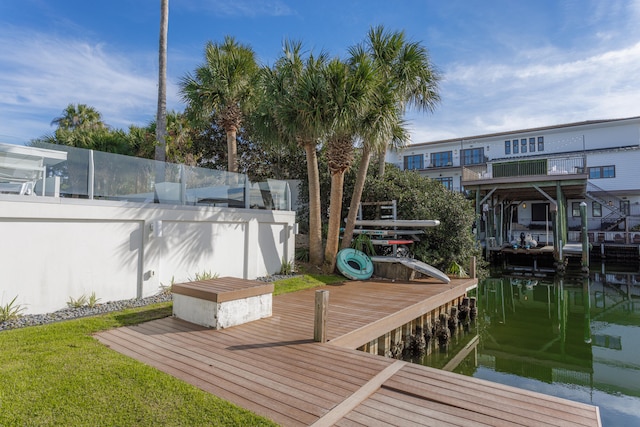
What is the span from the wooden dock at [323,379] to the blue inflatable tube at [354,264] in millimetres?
4352

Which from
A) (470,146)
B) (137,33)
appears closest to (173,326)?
(137,33)

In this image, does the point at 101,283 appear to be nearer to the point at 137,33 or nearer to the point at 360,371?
the point at 360,371

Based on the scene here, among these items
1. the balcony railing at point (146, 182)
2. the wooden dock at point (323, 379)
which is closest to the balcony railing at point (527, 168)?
the balcony railing at point (146, 182)

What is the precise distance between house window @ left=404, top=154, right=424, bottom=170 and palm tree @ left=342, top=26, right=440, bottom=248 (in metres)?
21.8

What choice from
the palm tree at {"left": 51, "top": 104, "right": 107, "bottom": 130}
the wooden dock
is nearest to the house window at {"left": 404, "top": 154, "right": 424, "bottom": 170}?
the palm tree at {"left": 51, "top": 104, "right": 107, "bottom": 130}

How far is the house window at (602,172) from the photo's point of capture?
25781 millimetres

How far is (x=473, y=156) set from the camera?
3109 cm

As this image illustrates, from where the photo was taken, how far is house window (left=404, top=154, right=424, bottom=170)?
3288 cm

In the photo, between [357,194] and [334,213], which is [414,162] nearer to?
[357,194]

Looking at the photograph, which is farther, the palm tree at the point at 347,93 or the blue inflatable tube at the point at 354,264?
the blue inflatable tube at the point at 354,264

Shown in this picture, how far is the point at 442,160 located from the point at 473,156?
8.56 feet

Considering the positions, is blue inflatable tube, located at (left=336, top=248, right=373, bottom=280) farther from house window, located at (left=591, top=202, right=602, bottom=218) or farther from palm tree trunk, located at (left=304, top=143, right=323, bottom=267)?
house window, located at (left=591, top=202, right=602, bottom=218)

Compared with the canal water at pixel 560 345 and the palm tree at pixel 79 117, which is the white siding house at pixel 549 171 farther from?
the palm tree at pixel 79 117

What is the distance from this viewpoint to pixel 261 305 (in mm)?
5961
